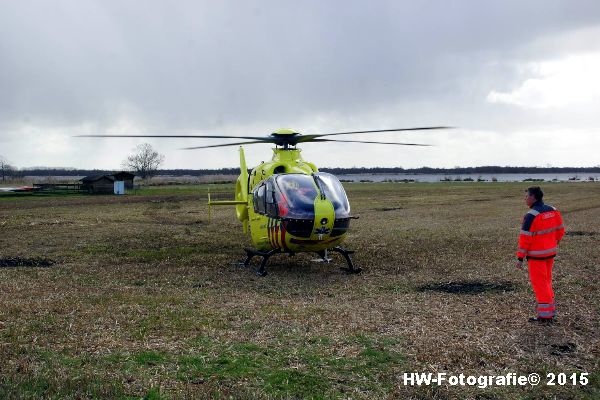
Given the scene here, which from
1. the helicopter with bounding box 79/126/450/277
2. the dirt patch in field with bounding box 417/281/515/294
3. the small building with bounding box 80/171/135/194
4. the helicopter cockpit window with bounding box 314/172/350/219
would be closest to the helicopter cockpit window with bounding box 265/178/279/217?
the helicopter with bounding box 79/126/450/277

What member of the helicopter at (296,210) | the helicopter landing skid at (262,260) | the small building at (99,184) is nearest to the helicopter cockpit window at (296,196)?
the helicopter at (296,210)

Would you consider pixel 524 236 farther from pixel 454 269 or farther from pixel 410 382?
pixel 454 269

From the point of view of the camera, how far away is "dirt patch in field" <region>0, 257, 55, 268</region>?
45.0ft

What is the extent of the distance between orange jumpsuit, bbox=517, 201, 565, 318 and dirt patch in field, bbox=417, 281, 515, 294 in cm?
225

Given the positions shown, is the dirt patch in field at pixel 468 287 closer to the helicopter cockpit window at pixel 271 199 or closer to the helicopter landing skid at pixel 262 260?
the helicopter landing skid at pixel 262 260

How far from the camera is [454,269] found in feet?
42.5

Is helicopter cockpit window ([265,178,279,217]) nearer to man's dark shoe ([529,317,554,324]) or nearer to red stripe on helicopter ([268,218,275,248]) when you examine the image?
red stripe on helicopter ([268,218,275,248])

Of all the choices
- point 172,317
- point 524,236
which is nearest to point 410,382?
point 524,236

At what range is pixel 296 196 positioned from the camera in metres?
12.2

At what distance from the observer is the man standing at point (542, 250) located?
8.20 meters

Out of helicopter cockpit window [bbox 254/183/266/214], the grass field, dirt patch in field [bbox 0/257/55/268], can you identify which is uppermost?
helicopter cockpit window [bbox 254/183/266/214]

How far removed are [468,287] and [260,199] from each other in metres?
5.56

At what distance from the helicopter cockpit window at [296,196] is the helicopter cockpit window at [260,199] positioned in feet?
2.18

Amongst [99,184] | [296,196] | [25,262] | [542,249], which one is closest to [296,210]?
[296,196]
